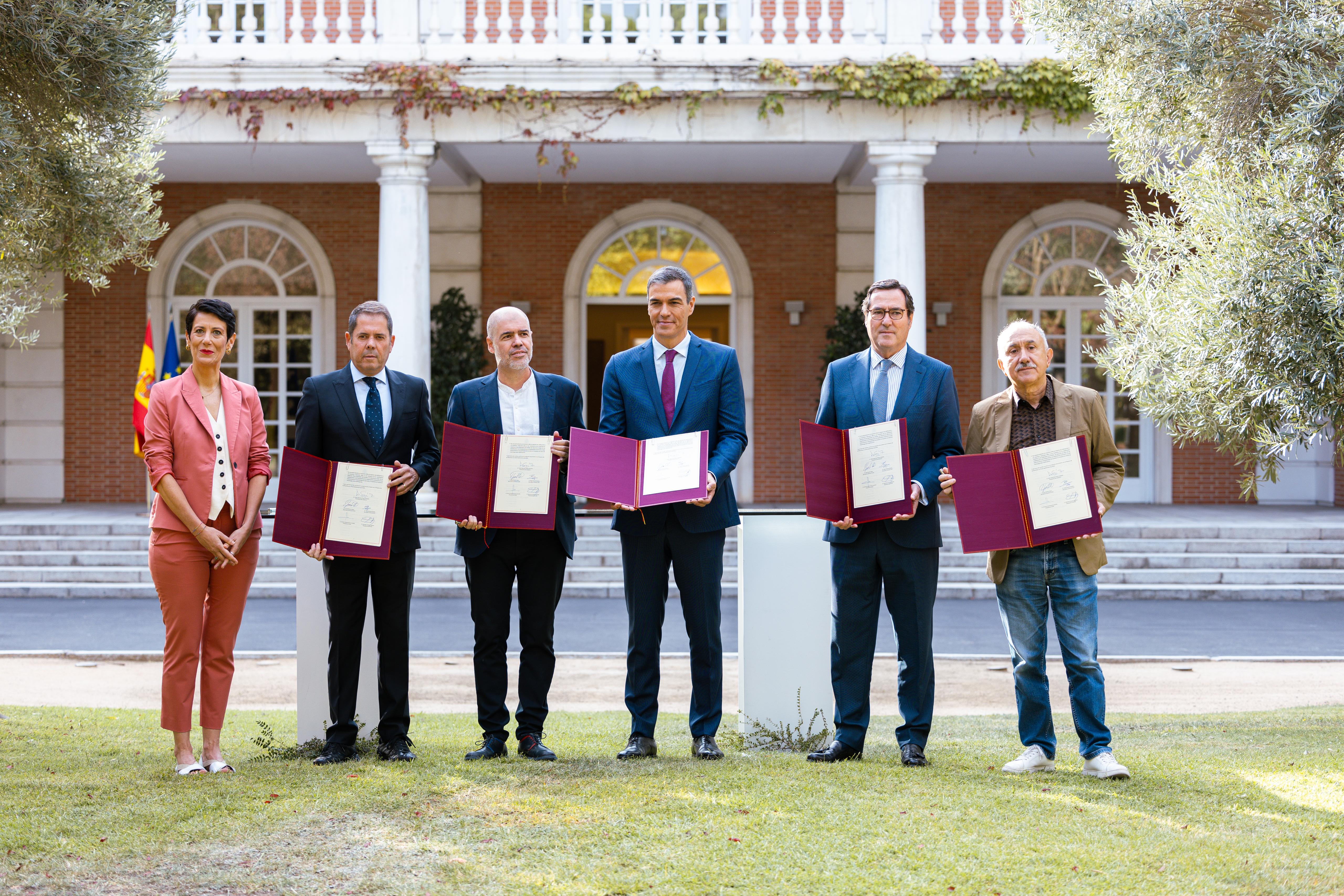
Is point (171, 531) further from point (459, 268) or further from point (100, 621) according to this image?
point (459, 268)

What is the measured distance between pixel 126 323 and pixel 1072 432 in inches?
573

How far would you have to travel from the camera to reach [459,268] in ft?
50.1

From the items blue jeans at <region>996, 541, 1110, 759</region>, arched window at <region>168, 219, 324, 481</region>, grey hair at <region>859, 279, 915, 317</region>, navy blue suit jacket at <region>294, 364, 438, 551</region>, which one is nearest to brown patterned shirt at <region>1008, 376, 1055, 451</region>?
blue jeans at <region>996, 541, 1110, 759</region>

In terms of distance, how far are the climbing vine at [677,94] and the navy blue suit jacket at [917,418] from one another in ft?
27.0

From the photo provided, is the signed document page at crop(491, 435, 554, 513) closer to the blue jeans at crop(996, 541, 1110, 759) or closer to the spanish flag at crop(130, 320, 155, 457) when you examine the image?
the blue jeans at crop(996, 541, 1110, 759)

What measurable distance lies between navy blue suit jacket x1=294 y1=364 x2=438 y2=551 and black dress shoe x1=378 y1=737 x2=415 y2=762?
75 cm

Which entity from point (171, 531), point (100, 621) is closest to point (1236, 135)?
point (171, 531)

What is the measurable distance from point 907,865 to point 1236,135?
3815mm

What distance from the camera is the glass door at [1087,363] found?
15.5 m

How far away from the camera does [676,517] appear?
14.3ft

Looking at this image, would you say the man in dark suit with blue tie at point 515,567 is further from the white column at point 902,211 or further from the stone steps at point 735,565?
the white column at point 902,211

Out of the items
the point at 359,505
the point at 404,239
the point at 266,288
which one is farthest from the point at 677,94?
the point at 359,505

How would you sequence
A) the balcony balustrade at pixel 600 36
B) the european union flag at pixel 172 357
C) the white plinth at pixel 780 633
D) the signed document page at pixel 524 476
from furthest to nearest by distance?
the european union flag at pixel 172 357, the balcony balustrade at pixel 600 36, the white plinth at pixel 780 633, the signed document page at pixel 524 476

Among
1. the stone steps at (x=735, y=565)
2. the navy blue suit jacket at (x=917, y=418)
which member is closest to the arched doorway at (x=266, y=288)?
the stone steps at (x=735, y=565)
